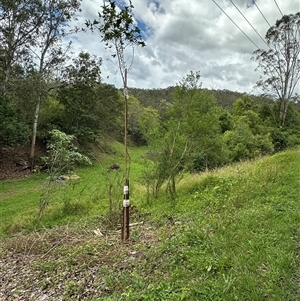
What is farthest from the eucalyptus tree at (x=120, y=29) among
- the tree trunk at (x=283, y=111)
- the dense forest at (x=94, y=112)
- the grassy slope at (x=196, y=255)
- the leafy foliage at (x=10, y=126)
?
the tree trunk at (x=283, y=111)

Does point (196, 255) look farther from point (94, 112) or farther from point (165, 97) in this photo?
point (165, 97)

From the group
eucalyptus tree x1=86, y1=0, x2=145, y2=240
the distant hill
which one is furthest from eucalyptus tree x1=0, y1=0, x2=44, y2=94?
the distant hill

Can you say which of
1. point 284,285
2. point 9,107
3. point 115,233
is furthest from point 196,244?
point 9,107

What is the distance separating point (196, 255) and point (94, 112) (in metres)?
19.3

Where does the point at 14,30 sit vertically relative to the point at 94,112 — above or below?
above

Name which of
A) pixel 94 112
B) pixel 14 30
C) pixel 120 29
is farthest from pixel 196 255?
pixel 94 112

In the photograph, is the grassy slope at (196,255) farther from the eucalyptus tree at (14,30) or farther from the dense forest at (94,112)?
the eucalyptus tree at (14,30)

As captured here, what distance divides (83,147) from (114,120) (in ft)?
14.3

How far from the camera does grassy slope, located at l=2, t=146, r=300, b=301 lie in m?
2.59

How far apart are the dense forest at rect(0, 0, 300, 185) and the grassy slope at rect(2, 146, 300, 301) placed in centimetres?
208

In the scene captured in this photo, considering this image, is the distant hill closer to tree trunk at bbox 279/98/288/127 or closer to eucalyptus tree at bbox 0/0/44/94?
tree trunk at bbox 279/98/288/127

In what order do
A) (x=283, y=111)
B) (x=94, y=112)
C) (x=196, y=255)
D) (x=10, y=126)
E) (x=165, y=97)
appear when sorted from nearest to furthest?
(x=196, y=255)
(x=10, y=126)
(x=94, y=112)
(x=283, y=111)
(x=165, y=97)

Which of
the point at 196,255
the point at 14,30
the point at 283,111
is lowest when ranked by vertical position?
the point at 196,255

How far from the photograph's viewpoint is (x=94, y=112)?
21406 millimetres
